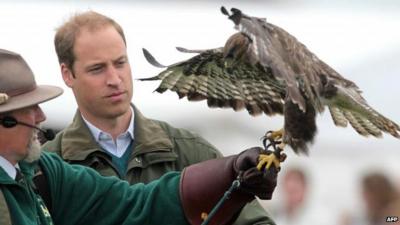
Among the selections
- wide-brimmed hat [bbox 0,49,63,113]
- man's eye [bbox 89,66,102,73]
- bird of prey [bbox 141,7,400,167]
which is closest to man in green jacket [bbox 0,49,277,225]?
wide-brimmed hat [bbox 0,49,63,113]

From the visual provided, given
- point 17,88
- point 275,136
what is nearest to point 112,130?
point 17,88

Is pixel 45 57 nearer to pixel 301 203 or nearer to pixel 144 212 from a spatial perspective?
pixel 301 203

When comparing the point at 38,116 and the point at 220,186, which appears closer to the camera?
the point at 38,116

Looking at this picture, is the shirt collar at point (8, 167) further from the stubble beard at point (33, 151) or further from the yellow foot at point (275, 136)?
the yellow foot at point (275, 136)

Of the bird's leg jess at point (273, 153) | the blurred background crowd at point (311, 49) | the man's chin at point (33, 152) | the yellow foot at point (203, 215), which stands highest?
the bird's leg jess at point (273, 153)

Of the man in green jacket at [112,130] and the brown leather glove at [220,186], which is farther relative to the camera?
the man in green jacket at [112,130]

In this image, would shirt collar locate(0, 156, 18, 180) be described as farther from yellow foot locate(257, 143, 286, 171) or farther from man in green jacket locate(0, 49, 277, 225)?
yellow foot locate(257, 143, 286, 171)

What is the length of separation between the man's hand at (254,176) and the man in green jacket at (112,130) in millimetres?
576

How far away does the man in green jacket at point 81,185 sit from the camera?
4809 mm

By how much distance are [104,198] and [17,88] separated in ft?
2.04

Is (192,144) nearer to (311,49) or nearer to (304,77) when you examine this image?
(304,77)

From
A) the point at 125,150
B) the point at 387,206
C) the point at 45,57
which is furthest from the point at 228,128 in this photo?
the point at 125,150

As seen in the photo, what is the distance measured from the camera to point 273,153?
4.80m

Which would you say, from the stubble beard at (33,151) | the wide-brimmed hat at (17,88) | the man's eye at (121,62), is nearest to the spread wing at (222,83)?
the man's eye at (121,62)
